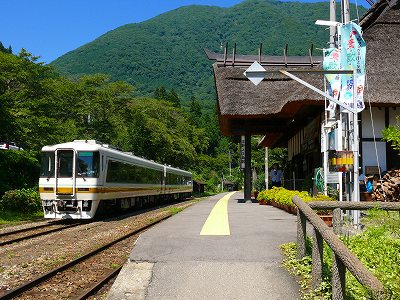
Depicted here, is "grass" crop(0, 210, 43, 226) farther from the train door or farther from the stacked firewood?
the stacked firewood

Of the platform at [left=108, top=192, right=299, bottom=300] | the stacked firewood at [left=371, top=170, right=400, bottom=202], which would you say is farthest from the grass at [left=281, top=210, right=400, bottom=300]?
the stacked firewood at [left=371, top=170, right=400, bottom=202]

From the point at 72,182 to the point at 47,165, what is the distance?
3.93 ft

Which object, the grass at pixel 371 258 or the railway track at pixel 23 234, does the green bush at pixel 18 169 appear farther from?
the grass at pixel 371 258

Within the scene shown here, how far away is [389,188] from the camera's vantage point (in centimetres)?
1508

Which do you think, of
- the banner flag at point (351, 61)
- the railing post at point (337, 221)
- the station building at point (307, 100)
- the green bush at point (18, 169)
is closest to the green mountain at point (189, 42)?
the green bush at point (18, 169)

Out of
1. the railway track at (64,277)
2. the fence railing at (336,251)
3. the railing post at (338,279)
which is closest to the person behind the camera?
the fence railing at (336,251)

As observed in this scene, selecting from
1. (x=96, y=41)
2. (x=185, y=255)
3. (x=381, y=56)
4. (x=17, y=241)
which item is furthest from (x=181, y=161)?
(x=96, y=41)

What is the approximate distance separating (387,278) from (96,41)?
16200 cm

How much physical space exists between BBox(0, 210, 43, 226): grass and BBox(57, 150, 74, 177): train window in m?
2.79

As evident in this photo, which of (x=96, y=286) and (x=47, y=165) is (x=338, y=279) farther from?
(x=47, y=165)

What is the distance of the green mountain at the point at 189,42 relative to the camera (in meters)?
134

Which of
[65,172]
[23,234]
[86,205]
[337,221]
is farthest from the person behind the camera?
[65,172]

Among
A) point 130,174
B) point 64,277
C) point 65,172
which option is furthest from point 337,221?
point 130,174

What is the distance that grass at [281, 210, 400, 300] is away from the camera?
15.9 ft
